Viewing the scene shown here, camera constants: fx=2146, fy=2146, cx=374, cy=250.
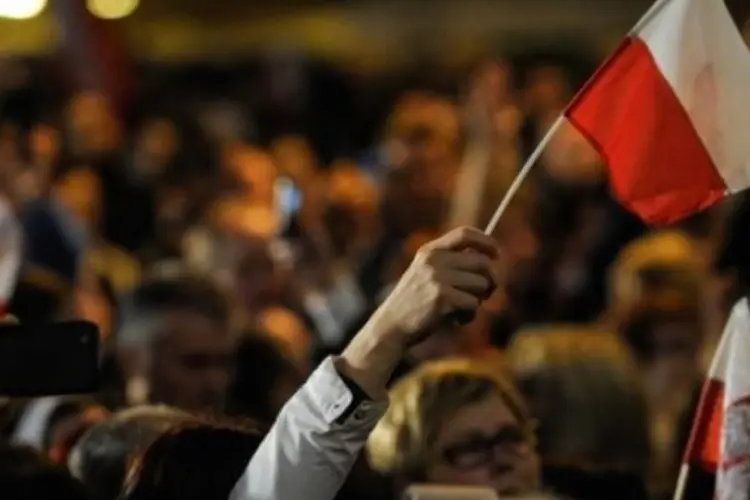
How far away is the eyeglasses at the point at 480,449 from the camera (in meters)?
3.94

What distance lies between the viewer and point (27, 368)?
3.32 meters

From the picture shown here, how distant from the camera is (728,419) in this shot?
3535mm

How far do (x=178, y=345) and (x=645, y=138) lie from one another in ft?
5.94

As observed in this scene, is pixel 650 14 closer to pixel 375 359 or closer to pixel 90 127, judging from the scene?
pixel 375 359

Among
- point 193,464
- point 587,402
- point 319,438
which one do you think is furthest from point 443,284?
point 587,402

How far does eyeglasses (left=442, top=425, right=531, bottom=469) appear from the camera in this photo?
394 cm

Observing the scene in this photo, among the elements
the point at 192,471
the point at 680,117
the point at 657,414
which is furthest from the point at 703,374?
the point at 192,471

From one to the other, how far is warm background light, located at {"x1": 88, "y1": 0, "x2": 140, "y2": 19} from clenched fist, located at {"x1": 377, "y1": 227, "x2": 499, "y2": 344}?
9.86 metres

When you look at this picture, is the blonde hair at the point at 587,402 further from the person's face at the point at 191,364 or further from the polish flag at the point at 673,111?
the polish flag at the point at 673,111

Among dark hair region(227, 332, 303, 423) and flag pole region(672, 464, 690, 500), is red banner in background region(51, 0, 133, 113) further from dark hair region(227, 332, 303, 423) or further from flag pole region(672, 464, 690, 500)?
flag pole region(672, 464, 690, 500)

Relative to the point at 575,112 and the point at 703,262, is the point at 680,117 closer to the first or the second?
the point at 575,112

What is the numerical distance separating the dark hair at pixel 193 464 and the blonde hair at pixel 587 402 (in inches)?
49.9

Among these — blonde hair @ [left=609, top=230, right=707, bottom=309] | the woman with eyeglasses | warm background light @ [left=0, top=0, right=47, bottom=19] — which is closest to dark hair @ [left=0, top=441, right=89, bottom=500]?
the woman with eyeglasses

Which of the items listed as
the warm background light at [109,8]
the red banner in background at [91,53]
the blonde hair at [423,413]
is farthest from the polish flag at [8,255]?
the warm background light at [109,8]
